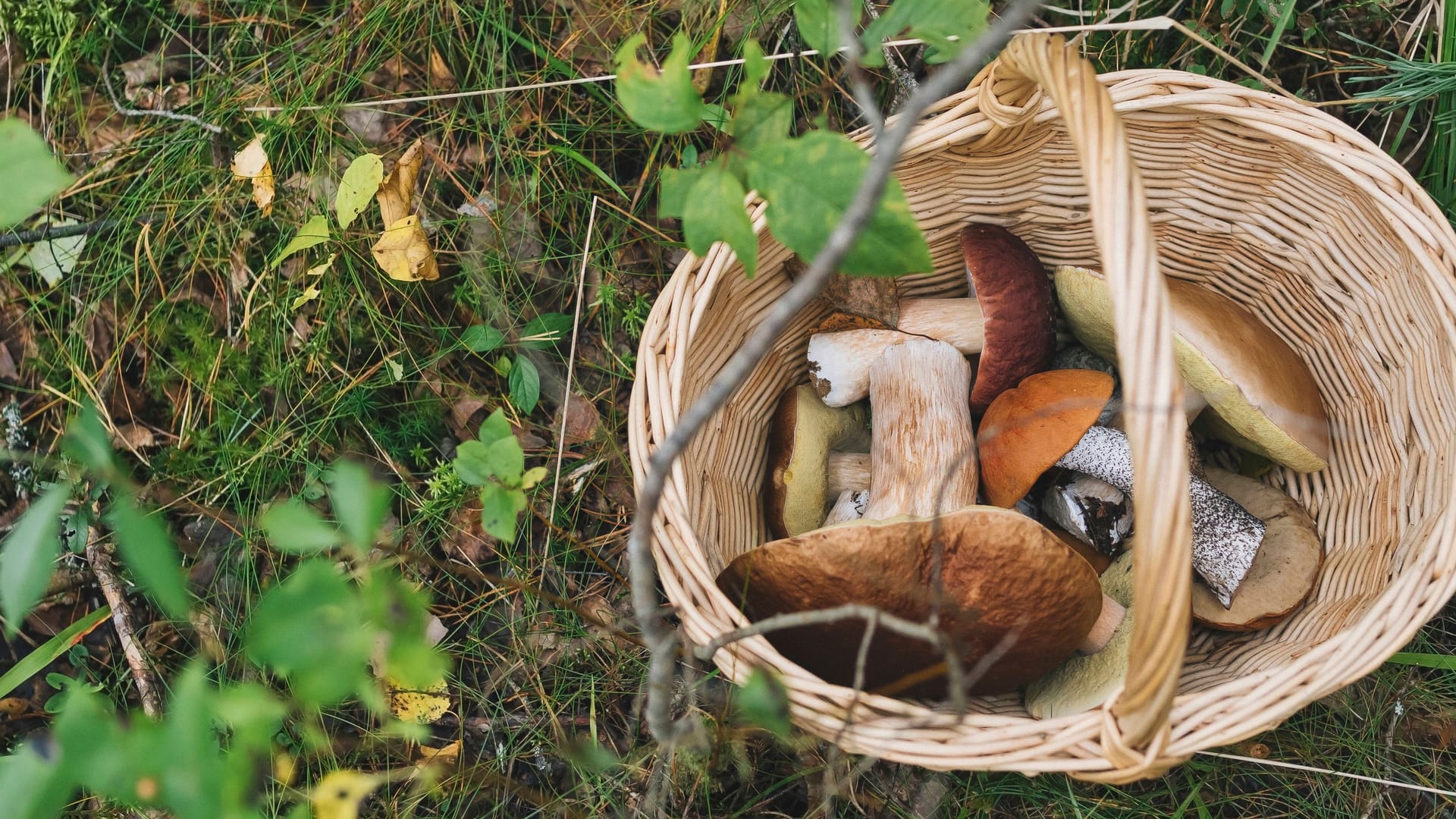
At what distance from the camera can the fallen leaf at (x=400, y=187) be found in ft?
7.03

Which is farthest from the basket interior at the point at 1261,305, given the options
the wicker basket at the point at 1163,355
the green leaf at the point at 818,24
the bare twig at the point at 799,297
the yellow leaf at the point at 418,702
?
the yellow leaf at the point at 418,702

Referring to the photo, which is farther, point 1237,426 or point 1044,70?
point 1237,426

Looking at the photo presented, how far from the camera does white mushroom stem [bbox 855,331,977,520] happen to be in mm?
1703

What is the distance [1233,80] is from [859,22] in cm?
93

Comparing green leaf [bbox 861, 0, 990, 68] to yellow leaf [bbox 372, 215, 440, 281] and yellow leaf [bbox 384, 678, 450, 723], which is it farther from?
yellow leaf [bbox 384, 678, 450, 723]

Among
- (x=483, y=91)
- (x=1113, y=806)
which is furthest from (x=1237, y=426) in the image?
(x=483, y=91)

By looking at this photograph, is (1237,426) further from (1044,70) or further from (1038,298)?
(1044,70)

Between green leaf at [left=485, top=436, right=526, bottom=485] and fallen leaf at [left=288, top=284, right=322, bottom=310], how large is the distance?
1.19 m

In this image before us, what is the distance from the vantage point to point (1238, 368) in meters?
1.62

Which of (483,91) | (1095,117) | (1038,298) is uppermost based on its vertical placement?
(1095,117)

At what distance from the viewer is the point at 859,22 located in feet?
7.25

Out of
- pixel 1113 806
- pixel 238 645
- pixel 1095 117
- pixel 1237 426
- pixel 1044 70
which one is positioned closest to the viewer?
pixel 1095 117

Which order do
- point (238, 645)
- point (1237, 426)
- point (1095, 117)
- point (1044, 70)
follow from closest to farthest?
point (1095, 117), point (1044, 70), point (1237, 426), point (238, 645)

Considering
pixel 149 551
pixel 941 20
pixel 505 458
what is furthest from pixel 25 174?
pixel 941 20
